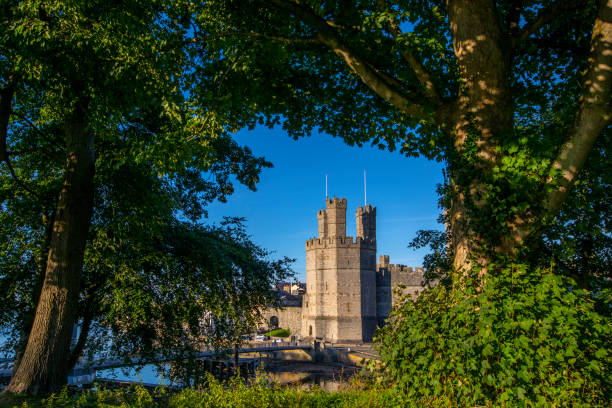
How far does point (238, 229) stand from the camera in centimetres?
1134

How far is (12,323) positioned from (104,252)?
3101mm

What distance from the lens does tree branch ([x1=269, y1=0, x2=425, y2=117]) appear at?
538 centimetres

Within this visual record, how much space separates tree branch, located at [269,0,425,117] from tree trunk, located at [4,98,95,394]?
13.5 ft

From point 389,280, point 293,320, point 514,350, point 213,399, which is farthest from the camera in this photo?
point 293,320

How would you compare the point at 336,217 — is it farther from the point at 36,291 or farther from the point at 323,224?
the point at 36,291

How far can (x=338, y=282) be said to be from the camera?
49.4m

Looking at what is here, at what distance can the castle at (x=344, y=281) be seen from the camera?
48750 millimetres

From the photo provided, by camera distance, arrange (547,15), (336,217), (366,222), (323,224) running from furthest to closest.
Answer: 1. (366,222)
2. (323,224)
3. (336,217)
4. (547,15)

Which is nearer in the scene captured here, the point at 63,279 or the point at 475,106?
the point at 475,106

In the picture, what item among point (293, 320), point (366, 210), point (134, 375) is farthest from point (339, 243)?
point (134, 375)

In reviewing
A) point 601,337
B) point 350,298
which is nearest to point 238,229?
point 601,337

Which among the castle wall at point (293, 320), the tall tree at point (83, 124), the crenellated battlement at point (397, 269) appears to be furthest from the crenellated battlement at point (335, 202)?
the tall tree at point (83, 124)

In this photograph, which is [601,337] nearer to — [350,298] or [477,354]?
[477,354]

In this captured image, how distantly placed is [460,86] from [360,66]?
1210mm
